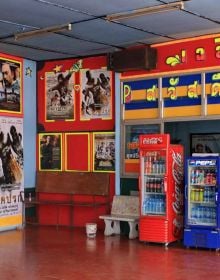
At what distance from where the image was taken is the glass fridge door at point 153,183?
8570 mm

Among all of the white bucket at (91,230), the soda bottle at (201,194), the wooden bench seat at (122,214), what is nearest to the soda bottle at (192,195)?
the soda bottle at (201,194)

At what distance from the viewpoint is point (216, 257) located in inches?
299

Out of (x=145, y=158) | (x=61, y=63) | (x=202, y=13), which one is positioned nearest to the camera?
(x=202, y=13)

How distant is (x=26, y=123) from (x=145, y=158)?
315cm

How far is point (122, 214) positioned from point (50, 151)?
234cm

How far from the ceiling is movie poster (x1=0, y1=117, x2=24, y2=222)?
4.93 feet

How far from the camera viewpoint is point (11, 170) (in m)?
10.3

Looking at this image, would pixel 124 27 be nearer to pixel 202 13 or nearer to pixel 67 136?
pixel 202 13

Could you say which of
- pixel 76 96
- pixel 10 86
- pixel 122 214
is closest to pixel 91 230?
pixel 122 214

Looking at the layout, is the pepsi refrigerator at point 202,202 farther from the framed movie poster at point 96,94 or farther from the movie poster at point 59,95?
the movie poster at point 59,95

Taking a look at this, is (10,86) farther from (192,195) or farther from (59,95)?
(192,195)

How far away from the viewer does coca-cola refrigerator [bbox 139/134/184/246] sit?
331 inches

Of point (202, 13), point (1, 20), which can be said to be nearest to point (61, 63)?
point (1, 20)

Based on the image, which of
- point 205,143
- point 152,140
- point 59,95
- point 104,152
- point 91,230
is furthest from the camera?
point 59,95
